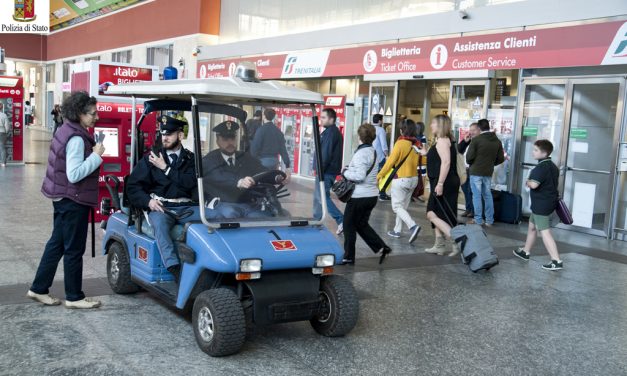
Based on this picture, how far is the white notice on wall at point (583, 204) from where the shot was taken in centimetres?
995

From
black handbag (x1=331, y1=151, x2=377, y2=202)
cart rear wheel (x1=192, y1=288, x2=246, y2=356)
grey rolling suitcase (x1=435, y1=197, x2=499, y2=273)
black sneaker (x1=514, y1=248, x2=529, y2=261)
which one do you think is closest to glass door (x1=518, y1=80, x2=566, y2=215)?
black sneaker (x1=514, y1=248, x2=529, y2=261)

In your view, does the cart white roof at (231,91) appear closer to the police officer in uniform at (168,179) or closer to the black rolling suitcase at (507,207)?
the police officer in uniform at (168,179)

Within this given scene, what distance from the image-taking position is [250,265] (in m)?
4.04

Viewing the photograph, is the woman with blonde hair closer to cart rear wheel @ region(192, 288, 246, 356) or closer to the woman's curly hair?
cart rear wheel @ region(192, 288, 246, 356)

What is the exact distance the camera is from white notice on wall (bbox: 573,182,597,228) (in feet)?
32.7

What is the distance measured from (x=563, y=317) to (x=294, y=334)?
2477 mm

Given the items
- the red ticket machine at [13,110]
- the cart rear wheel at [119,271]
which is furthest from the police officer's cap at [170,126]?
the red ticket machine at [13,110]

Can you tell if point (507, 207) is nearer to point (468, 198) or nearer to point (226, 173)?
point (468, 198)

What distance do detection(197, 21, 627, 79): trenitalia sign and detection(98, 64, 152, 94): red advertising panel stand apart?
214 inches

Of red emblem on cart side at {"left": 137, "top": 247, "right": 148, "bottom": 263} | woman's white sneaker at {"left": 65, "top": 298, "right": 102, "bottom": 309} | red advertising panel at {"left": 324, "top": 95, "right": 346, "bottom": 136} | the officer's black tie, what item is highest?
red advertising panel at {"left": 324, "top": 95, "right": 346, "bottom": 136}

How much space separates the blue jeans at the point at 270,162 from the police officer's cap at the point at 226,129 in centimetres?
29

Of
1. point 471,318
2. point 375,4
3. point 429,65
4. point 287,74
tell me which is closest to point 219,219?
point 471,318

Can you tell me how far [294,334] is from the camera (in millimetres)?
4656

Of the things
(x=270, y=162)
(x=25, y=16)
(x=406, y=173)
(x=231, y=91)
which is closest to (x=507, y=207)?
(x=406, y=173)
